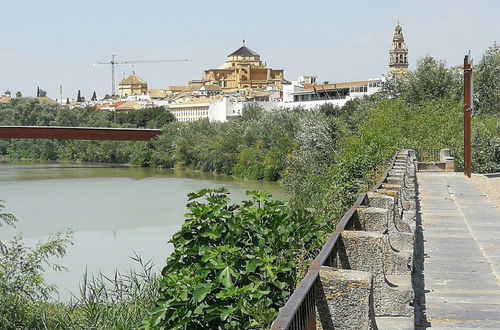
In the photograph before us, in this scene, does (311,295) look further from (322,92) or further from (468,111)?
(322,92)

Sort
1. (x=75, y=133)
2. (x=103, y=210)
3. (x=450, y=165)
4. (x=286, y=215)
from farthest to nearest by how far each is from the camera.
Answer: (x=75, y=133), (x=103, y=210), (x=450, y=165), (x=286, y=215)

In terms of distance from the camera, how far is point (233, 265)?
19.4ft

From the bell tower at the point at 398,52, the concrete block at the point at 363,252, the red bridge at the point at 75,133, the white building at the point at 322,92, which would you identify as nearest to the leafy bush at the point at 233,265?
the concrete block at the point at 363,252

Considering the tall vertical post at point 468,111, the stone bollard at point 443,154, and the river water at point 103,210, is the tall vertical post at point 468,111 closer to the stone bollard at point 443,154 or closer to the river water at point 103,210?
the stone bollard at point 443,154

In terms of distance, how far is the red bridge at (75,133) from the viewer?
70125 millimetres

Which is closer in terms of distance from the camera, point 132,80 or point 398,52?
point 398,52

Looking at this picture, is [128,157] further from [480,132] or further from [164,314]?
[164,314]

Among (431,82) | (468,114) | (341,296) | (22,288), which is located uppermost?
(431,82)

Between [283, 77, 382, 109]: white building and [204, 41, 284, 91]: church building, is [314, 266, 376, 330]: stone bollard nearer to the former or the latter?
[283, 77, 382, 109]: white building

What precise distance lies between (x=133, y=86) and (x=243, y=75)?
4309cm

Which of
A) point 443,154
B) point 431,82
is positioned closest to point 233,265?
point 443,154

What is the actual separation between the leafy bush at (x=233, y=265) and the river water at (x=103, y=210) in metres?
4.05

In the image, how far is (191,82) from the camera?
168250 mm

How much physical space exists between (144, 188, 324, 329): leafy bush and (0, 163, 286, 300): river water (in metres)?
4.05
